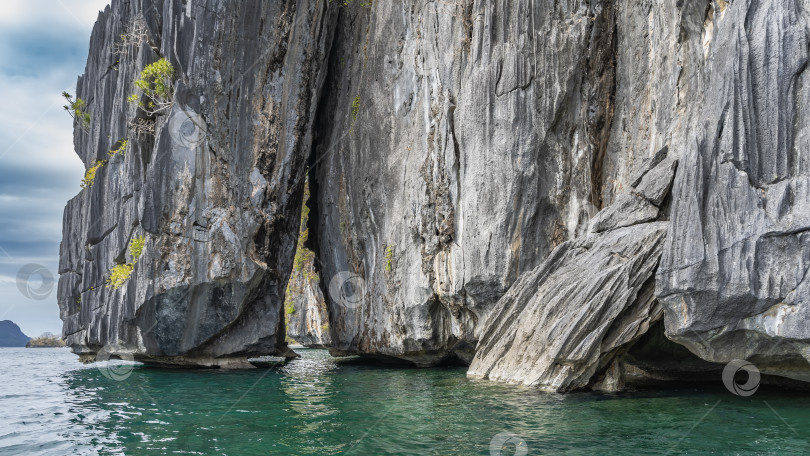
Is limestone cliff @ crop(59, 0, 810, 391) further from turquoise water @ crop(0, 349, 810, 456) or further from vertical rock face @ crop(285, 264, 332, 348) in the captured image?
vertical rock face @ crop(285, 264, 332, 348)

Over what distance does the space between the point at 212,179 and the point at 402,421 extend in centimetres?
1544

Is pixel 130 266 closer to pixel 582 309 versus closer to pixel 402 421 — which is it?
pixel 402 421

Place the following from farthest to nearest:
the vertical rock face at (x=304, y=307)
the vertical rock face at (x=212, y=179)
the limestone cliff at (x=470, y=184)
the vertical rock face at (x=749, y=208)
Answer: the vertical rock face at (x=304, y=307)
the vertical rock face at (x=212, y=179)
the limestone cliff at (x=470, y=184)
the vertical rock face at (x=749, y=208)

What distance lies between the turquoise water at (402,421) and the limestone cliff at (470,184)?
1633mm

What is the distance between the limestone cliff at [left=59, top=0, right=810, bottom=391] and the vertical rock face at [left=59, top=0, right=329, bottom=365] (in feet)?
0.31

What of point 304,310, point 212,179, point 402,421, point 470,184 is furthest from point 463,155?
point 304,310

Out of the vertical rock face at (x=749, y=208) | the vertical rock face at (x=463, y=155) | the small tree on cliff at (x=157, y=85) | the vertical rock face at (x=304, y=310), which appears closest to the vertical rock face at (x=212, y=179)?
the small tree on cliff at (x=157, y=85)

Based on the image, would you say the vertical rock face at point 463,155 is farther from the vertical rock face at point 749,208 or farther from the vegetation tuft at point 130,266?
the vegetation tuft at point 130,266

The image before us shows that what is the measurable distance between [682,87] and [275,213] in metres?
16.0

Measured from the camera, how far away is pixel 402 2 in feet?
78.7

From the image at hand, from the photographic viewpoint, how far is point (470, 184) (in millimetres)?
19906

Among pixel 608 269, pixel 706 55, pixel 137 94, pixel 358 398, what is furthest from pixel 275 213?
pixel 706 55

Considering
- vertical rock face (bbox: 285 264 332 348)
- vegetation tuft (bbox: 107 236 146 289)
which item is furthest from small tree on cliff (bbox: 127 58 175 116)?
vertical rock face (bbox: 285 264 332 348)

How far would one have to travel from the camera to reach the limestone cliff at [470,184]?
449 inches
